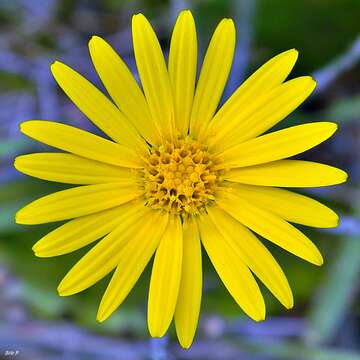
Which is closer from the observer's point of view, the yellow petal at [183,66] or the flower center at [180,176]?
the yellow petal at [183,66]

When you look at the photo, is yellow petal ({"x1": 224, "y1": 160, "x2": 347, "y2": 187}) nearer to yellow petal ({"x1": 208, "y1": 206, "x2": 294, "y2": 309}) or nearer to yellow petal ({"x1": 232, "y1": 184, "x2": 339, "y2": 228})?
yellow petal ({"x1": 232, "y1": 184, "x2": 339, "y2": 228})

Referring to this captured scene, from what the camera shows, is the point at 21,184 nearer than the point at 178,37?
No

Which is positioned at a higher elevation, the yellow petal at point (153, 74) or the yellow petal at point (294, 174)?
the yellow petal at point (153, 74)

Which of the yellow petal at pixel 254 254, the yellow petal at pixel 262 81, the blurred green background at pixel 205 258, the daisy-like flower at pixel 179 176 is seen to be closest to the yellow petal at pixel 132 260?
the daisy-like flower at pixel 179 176

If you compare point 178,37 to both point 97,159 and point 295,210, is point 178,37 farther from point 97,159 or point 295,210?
point 295,210

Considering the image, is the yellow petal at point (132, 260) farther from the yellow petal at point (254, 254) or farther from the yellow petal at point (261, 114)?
the yellow petal at point (261, 114)

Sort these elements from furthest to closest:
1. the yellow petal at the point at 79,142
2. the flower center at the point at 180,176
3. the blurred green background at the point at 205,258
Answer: the blurred green background at the point at 205,258 → the flower center at the point at 180,176 → the yellow petal at the point at 79,142

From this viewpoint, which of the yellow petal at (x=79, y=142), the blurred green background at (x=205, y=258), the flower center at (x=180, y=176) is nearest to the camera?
the yellow petal at (x=79, y=142)

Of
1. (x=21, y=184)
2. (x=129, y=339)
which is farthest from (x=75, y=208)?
(x=129, y=339)
